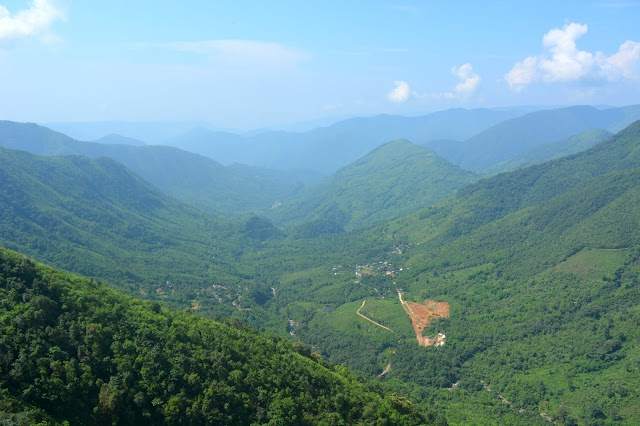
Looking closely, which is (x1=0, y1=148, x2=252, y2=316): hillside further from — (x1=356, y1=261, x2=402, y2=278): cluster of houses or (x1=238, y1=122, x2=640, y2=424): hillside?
(x1=356, y1=261, x2=402, y2=278): cluster of houses

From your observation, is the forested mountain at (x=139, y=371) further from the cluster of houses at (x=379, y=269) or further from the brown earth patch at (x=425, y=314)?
the cluster of houses at (x=379, y=269)

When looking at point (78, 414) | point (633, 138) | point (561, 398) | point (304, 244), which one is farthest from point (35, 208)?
point (633, 138)

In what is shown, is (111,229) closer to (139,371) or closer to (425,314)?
(425,314)

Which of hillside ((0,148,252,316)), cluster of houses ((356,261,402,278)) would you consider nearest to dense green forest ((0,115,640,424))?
hillside ((0,148,252,316))

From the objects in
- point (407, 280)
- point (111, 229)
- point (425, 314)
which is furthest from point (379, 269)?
point (111, 229)

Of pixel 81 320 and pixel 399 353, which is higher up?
pixel 81 320

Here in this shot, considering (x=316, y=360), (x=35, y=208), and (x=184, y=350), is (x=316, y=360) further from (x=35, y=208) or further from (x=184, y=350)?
(x=35, y=208)

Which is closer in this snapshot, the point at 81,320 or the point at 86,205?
the point at 81,320
